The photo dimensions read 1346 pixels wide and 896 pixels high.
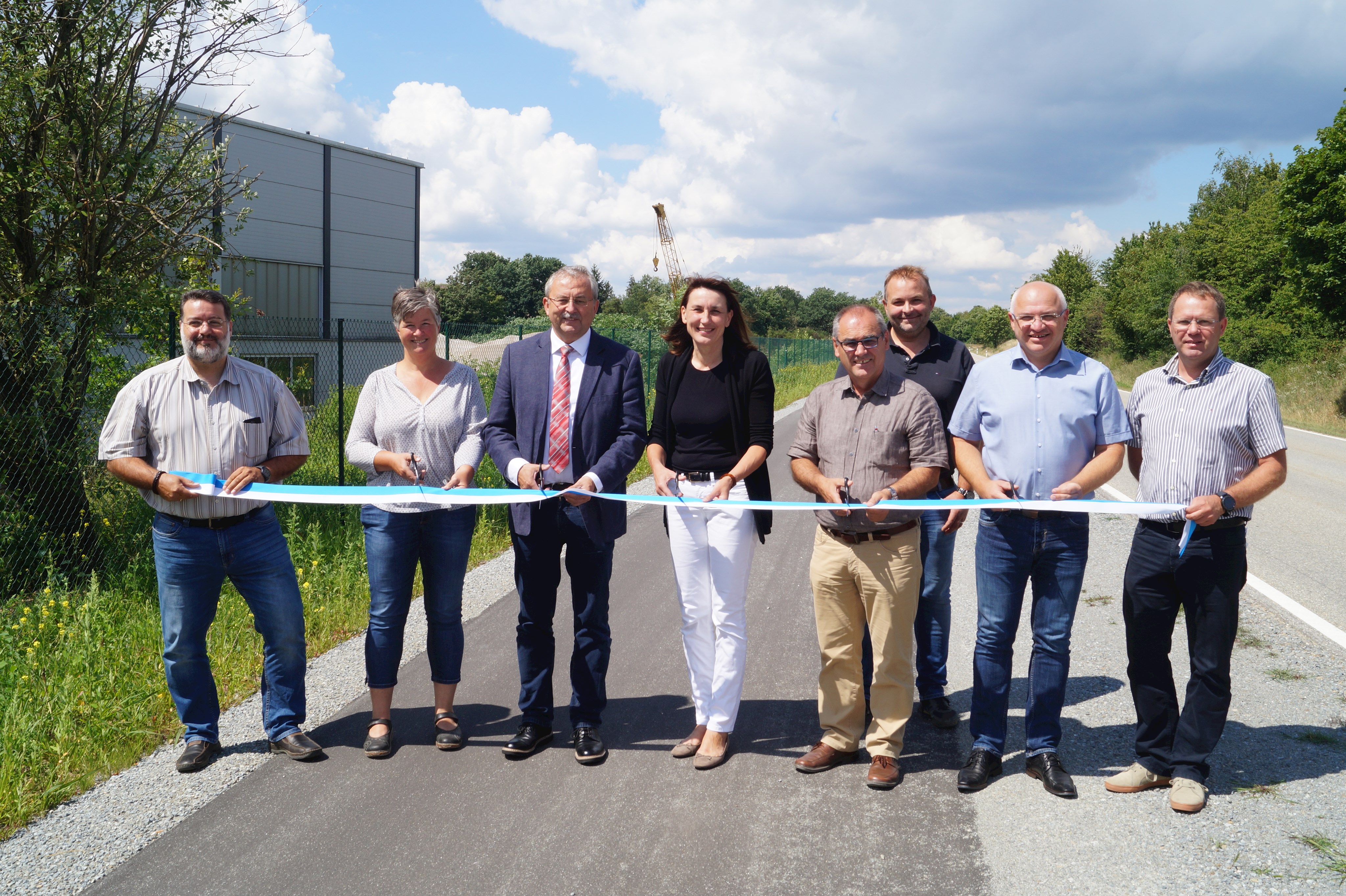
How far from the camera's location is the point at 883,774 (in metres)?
3.73

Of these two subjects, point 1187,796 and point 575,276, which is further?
point 575,276

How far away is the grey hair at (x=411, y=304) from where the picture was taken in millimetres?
4121

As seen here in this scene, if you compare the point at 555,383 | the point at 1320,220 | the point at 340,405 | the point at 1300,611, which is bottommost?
the point at 1300,611

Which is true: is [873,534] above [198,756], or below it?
above

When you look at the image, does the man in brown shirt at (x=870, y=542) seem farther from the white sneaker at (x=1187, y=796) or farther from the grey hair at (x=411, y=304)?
the grey hair at (x=411, y=304)

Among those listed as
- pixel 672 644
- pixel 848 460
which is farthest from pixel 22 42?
pixel 848 460

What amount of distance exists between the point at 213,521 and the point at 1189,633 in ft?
14.0

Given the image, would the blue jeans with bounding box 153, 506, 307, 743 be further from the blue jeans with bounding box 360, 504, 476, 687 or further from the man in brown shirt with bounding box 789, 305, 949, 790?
the man in brown shirt with bounding box 789, 305, 949, 790

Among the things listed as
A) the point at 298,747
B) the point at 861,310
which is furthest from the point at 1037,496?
the point at 298,747

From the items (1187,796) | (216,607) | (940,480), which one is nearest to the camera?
(1187,796)

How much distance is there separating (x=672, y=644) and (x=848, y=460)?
222 centimetres

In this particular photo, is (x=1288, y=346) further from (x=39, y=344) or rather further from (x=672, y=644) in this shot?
(x=39, y=344)

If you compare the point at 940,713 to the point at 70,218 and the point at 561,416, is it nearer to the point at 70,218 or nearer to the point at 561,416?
the point at 561,416

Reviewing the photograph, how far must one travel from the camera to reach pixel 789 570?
24.8ft
